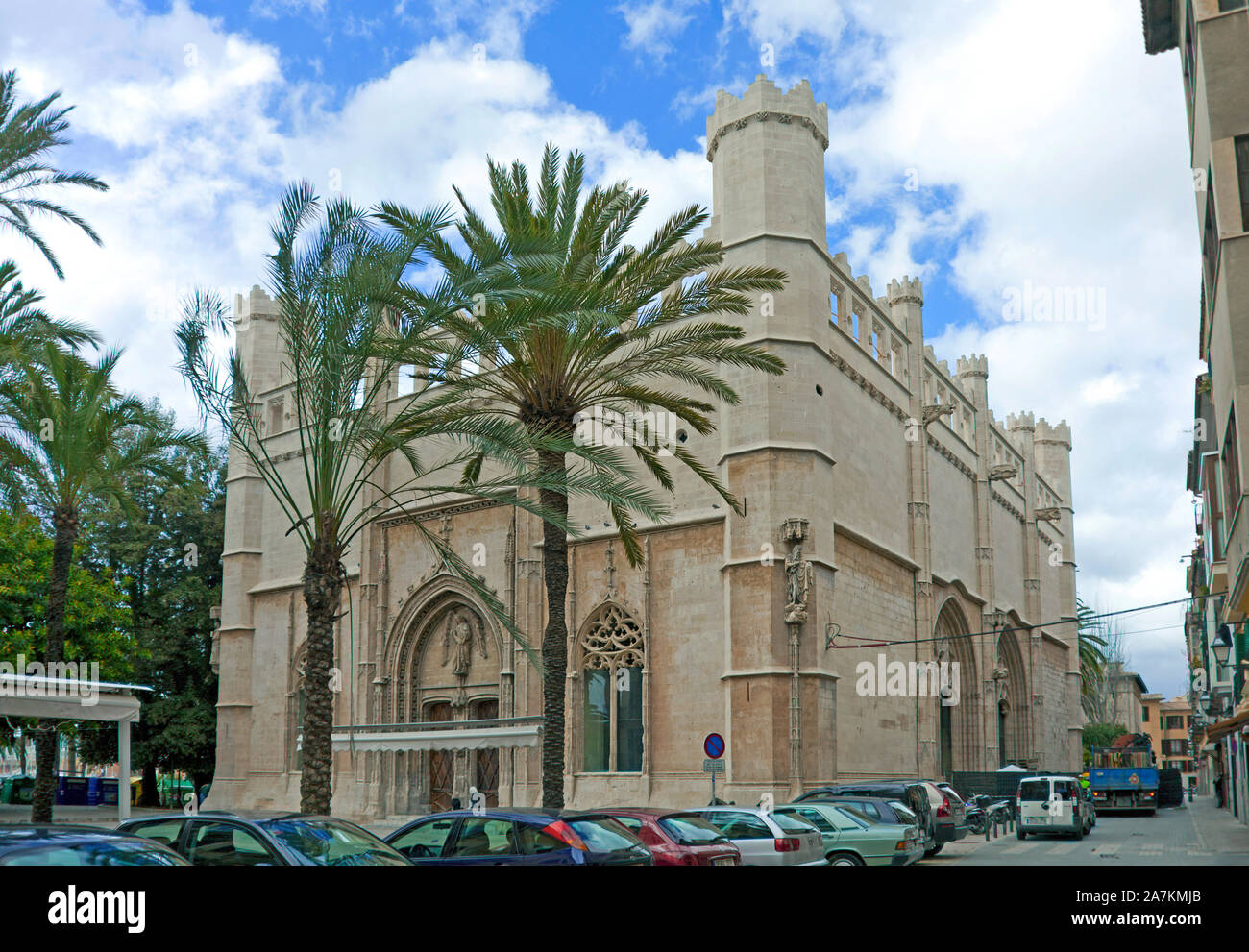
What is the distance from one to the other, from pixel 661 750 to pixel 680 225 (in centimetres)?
1279

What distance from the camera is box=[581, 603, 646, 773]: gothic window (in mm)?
27250

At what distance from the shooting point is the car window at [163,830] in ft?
31.0

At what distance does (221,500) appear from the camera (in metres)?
45.3

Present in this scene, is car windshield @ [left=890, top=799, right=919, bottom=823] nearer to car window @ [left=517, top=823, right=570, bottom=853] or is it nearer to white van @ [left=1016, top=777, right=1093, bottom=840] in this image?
car window @ [left=517, top=823, right=570, bottom=853]

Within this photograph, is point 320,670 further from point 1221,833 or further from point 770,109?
point 1221,833

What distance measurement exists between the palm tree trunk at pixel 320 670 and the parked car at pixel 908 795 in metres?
7.98

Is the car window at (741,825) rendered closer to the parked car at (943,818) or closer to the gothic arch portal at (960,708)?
the parked car at (943,818)

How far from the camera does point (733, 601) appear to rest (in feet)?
82.8

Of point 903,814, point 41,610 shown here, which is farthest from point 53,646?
point 903,814

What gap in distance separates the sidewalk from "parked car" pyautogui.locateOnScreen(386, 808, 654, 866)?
16.0 m

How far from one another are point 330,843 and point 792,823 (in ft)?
25.0

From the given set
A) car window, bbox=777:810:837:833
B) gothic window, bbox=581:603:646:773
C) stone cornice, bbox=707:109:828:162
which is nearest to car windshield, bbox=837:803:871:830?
car window, bbox=777:810:837:833

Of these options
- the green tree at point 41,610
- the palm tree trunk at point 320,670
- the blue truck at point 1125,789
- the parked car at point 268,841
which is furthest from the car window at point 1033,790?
the green tree at point 41,610

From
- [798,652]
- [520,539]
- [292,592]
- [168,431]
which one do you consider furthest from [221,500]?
[798,652]
